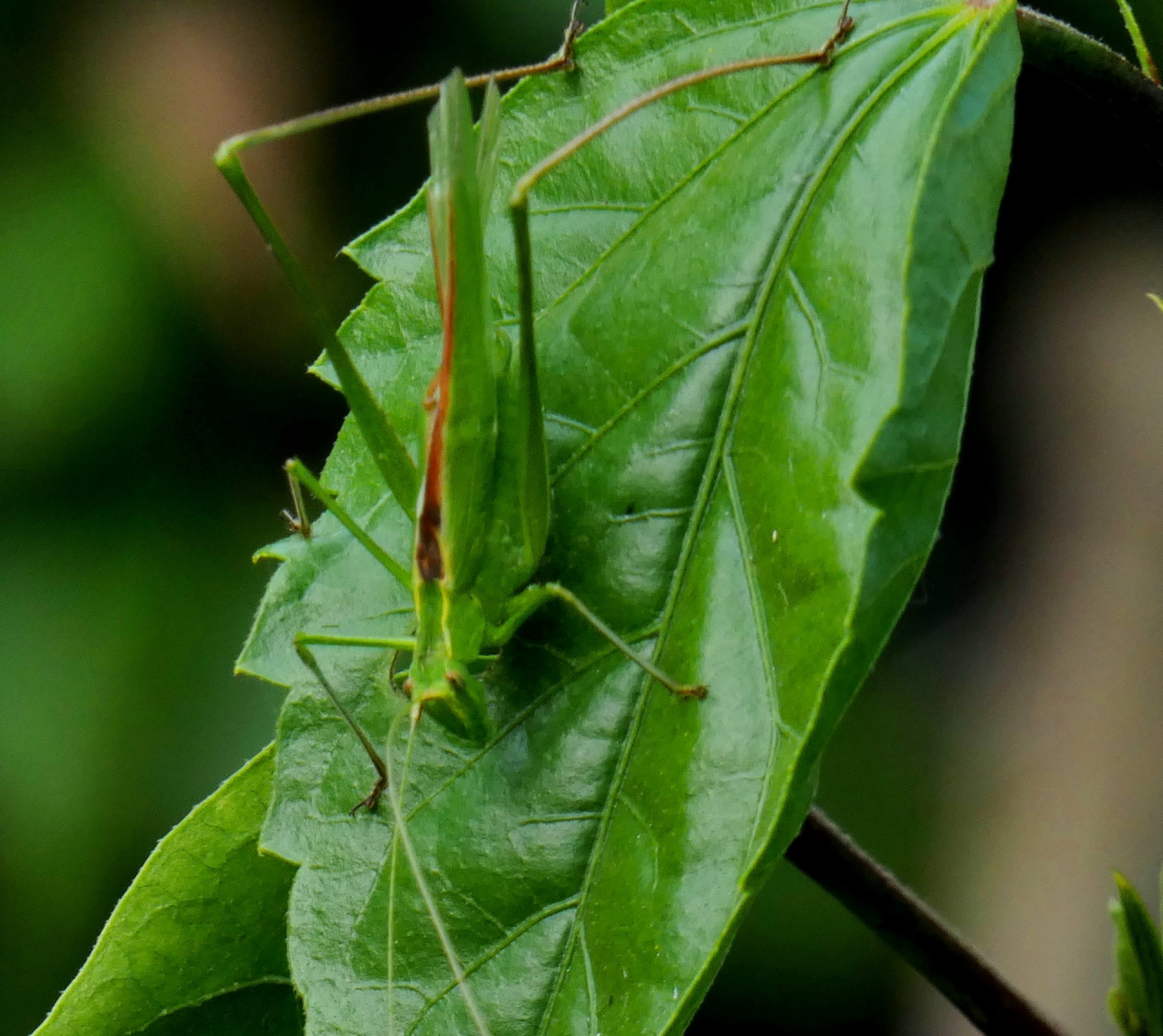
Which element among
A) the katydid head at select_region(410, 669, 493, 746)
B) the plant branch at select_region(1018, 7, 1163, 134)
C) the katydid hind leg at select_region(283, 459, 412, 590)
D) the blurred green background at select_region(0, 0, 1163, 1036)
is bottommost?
the blurred green background at select_region(0, 0, 1163, 1036)

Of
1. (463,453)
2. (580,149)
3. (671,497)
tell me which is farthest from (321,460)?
(671,497)

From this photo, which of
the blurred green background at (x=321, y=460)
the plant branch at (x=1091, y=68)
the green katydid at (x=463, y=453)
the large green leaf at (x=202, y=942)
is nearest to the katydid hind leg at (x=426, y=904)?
the green katydid at (x=463, y=453)

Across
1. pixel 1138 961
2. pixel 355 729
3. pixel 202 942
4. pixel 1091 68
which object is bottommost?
pixel 1138 961

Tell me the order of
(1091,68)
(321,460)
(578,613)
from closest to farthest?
(1091,68) < (578,613) < (321,460)

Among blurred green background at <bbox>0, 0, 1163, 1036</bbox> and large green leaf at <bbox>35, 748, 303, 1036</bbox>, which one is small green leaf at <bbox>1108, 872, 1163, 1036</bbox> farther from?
blurred green background at <bbox>0, 0, 1163, 1036</bbox>

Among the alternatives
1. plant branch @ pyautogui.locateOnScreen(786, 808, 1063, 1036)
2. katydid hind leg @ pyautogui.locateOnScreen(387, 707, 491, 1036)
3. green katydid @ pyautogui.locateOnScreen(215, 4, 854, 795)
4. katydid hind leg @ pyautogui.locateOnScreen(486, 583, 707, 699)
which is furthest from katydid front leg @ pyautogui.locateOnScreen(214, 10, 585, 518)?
plant branch @ pyautogui.locateOnScreen(786, 808, 1063, 1036)

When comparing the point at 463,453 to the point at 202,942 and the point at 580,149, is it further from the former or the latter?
the point at 202,942

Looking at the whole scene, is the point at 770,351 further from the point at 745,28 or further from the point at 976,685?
the point at 976,685
